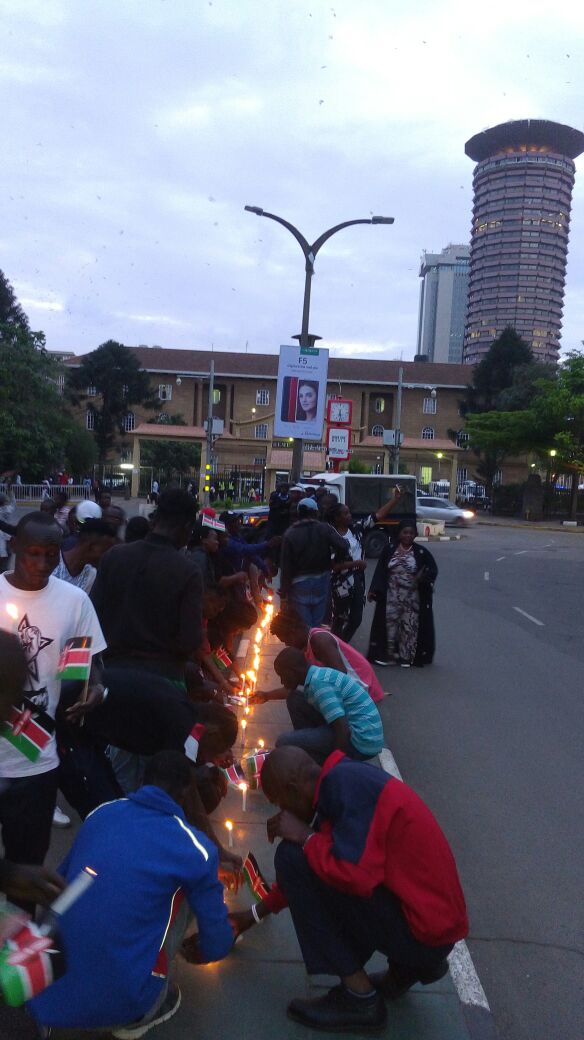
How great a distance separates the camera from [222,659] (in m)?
7.58

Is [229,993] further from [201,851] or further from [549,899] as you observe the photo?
[549,899]

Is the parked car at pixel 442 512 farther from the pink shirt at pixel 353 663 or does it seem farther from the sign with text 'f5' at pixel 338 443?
the pink shirt at pixel 353 663

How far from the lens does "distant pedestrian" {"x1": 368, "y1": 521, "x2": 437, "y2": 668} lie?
31.7ft

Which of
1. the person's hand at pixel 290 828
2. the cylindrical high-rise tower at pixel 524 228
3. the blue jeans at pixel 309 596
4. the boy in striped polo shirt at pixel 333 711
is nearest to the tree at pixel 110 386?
the blue jeans at pixel 309 596

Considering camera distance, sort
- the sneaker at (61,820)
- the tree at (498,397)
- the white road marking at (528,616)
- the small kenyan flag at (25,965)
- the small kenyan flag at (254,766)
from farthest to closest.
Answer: the tree at (498,397) → the white road marking at (528,616) → the sneaker at (61,820) → the small kenyan flag at (254,766) → the small kenyan flag at (25,965)

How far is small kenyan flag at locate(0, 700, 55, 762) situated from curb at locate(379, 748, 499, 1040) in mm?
1879

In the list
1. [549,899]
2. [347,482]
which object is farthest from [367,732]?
[347,482]

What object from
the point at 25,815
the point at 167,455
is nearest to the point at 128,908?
the point at 25,815

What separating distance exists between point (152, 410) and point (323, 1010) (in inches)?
2615

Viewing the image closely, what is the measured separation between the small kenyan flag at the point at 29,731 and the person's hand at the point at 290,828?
0.90m

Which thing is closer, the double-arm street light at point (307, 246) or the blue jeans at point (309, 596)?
the blue jeans at point (309, 596)

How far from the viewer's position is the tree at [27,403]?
1564 inches

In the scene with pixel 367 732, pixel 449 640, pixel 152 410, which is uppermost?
pixel 152 410

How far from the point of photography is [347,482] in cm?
2398
